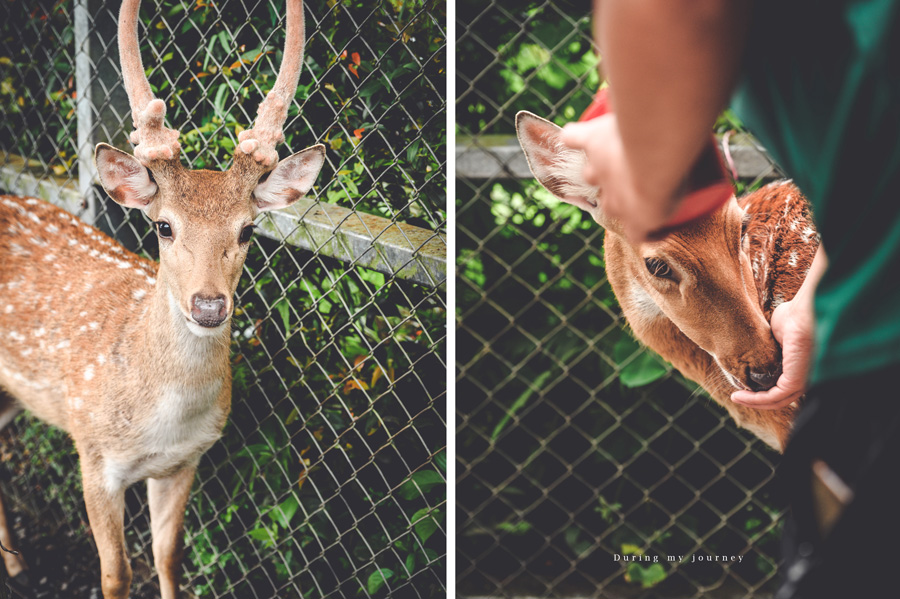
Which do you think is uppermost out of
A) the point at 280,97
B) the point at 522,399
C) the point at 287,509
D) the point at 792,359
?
the point at 280,97

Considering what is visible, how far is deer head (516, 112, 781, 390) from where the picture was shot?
1.42 metres

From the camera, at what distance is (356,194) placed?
1903 mm

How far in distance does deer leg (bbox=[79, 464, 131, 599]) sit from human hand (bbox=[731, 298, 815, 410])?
5.51ft

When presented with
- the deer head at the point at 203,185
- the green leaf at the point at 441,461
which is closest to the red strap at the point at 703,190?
the deer head at the point at 203,185

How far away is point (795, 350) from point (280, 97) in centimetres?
128

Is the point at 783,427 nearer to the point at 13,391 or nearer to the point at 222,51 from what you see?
the point at 222,51

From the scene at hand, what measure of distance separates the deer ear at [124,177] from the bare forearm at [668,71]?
1336 mm

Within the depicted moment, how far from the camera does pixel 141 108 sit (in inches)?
66.2

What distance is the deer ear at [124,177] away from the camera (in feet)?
5.39

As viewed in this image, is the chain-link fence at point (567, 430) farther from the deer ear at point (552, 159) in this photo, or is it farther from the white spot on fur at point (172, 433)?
the white spot on fur at point (172, 433)

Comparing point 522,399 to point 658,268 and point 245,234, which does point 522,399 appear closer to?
point 658,268

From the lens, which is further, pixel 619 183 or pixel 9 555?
pixel 9 555

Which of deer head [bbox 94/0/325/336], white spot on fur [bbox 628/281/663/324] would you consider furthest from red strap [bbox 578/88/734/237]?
deer head [bbox 94/0/325/336]

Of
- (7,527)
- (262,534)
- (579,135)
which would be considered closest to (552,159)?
(579,135)
